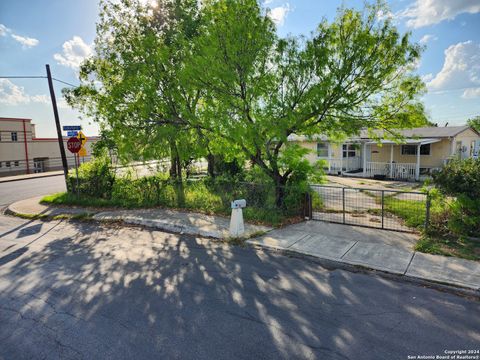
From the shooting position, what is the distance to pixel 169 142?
11.0 m

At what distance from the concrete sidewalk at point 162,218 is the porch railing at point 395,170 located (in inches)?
571

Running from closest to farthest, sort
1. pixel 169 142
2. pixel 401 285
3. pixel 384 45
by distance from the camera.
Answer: pixel 401 285
pixel 384 45
pixel 169 142

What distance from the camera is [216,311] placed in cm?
428

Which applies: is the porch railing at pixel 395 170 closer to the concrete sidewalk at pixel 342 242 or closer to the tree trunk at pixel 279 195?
the tree trunk at pixel 279 195

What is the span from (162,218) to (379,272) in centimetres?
673

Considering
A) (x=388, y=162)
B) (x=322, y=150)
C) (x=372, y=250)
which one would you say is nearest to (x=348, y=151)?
(x=322, y=150)

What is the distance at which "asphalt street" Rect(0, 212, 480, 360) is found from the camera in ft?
11.5

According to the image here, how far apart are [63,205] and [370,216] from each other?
12308 mm

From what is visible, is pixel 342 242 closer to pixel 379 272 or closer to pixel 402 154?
pixel 379 272

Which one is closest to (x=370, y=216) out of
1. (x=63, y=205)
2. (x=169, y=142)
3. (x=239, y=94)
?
(x=239, y=94)

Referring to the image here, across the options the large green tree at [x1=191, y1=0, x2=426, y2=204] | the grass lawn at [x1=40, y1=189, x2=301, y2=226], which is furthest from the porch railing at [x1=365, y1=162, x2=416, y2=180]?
the grass lawn at [x1=40, y1=189, x2=301, y2=226]

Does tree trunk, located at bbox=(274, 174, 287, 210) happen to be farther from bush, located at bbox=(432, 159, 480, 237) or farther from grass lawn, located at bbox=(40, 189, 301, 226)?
bush, located at bbox=(432, 159, 480, 237)

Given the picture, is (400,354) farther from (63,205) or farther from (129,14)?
(129,14)

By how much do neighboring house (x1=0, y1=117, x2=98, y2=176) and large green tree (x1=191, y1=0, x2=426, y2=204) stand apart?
26.8 metres
